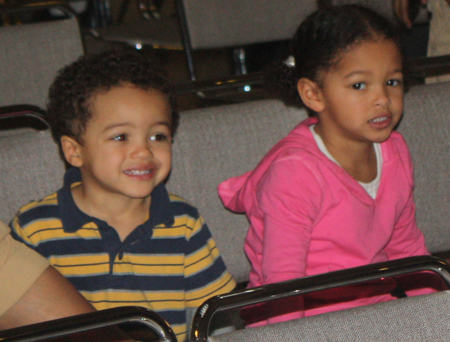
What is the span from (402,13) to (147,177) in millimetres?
1519

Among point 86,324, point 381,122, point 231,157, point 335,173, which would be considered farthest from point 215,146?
point 86,324

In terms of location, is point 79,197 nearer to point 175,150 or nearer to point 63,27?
point 175,150

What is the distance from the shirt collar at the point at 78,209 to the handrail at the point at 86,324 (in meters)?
0.49

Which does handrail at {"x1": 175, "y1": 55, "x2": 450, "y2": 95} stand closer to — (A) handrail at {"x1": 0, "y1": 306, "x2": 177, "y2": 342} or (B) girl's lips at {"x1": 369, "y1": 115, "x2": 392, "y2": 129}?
(B) girl's lips at {"x1": 369, "y1": 115, "x2": 392, "y2": 129}

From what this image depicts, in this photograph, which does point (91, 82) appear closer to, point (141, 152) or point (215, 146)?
point (141, 152)

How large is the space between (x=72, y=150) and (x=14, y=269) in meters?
0.41

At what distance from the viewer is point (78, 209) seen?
1405 mm

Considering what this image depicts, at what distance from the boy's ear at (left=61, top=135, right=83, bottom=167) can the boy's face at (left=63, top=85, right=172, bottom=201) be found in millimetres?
36

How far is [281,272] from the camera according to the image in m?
1.40

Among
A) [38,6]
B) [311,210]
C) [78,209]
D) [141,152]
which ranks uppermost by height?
[38,6]

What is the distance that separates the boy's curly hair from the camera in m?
1.39

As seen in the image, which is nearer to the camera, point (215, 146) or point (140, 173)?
point (140, 173)

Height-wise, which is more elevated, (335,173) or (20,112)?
(20,112)

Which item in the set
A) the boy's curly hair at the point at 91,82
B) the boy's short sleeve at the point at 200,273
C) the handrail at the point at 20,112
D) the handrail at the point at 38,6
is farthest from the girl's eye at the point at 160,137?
the handrail at the point at 38,6
